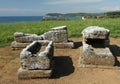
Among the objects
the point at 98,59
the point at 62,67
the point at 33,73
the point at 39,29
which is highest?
the point at 98,59

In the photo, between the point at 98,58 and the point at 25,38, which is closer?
the point at 98,58

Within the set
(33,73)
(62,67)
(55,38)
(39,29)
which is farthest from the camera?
(39,29)

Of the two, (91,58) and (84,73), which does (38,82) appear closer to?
(84,73)

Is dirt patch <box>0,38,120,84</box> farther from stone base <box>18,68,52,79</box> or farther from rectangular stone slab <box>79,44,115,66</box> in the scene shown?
rectangular stone slab <box>79,44,115,66</box>

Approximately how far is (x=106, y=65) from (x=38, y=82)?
3.58 meters

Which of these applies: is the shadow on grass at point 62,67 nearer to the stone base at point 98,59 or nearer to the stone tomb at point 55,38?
the stone base at point 98,59

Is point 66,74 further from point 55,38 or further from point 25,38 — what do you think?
point 25,38

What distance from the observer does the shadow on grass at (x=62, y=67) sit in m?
11.4

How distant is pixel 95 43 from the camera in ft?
48.8

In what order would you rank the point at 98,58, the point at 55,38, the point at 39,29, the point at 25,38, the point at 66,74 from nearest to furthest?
the point at 66,74 → the point at 98,58 → the point at 55,38 → the point at 25,38 → the point at 39,29

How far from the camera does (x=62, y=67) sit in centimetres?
1259

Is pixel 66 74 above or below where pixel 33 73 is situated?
below

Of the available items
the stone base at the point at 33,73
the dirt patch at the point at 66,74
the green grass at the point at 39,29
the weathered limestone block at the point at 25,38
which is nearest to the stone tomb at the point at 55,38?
the weathered limestone block at the point at 25,38

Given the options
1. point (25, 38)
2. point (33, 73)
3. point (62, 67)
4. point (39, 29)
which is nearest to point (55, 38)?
point (25, 38)
